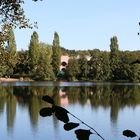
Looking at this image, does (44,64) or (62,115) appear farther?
(44,64)

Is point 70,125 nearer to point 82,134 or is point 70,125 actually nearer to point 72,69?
point 82,134

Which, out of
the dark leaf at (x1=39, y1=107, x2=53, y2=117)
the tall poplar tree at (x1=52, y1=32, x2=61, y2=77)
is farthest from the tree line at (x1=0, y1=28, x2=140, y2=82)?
the dark leaf at (x1=39, y1=107, x2=53, y2=117)

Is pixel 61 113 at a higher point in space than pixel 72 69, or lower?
higher

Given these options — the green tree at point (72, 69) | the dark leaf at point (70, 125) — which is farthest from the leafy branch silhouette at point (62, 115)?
the green tree at point (72, 69)

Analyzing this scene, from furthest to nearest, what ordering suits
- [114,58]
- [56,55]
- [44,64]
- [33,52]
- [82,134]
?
[114,58] → [56,55] → [44,64] → [33,52] → [82,134]

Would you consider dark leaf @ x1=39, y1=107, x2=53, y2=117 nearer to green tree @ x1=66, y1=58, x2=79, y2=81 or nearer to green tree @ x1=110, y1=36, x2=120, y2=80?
green tree @ x1=110, y1=36, x2=120, y2=80

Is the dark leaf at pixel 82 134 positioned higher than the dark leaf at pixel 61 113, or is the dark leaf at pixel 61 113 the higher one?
the dark leaf at pixel 61 113

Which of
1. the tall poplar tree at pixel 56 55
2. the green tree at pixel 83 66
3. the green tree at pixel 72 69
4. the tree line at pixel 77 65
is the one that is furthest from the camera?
the green tree at pixel 72 69

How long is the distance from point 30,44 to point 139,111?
53672 mm

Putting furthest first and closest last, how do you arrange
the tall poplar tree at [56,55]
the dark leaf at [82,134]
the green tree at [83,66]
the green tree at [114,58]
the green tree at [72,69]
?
1. the green tree at [72,69]
2. the green tree at [83,66]
3. the green tree at [114,58]
4. the tall poplar tree at [56,55]
5. the dark leaf at [82,134]

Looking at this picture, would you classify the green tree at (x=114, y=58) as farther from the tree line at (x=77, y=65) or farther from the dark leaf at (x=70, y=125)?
the dark leaf at (x=70, y=125)

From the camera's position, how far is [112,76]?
303 ft

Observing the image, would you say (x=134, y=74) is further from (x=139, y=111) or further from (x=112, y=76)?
(x=139, y=111)

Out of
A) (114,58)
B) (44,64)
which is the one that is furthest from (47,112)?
(114,58)
